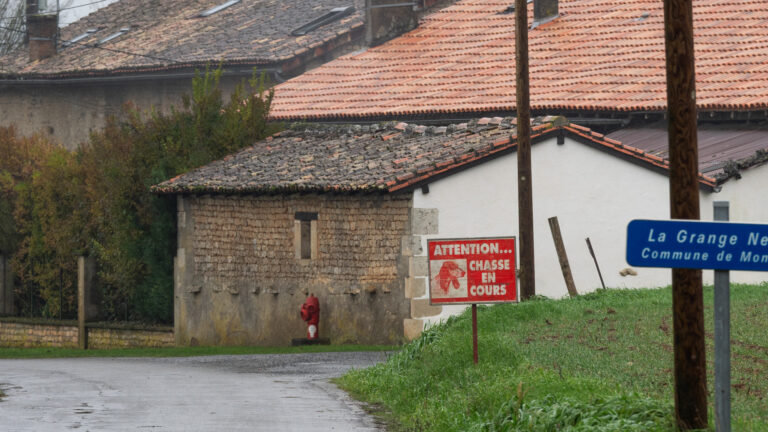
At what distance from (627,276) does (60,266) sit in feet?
44.8

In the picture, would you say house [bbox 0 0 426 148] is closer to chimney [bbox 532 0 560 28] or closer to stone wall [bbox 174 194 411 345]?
chimney [bbox 532 0 560 28]

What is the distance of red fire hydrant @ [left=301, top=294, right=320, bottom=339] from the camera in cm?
2570

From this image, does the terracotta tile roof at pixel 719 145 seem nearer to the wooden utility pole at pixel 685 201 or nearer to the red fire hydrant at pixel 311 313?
the red fire hydrant at pixel 311 313

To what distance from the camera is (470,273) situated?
14.5 m

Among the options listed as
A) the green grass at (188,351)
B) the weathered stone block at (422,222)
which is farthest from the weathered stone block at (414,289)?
the green grass at (188,351)

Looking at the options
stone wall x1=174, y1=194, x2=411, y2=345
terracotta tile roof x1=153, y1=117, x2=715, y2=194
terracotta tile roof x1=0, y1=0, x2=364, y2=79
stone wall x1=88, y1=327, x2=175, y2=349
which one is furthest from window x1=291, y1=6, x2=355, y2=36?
stone wall x1=174, y1=194, x2=411, y2=345

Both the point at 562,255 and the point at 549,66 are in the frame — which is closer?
the point at 562,255

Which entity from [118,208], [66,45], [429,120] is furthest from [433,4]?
[118,208]

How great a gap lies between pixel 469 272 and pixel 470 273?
15mm

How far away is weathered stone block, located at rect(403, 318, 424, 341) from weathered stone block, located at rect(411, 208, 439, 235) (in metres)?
1.54

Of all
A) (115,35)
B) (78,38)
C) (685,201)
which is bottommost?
(685,201)

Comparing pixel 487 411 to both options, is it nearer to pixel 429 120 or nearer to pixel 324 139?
pixel 324 139

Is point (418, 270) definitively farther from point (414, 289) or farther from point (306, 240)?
point (306, 240)

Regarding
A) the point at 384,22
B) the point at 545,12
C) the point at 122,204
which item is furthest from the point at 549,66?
the point at 122,204
